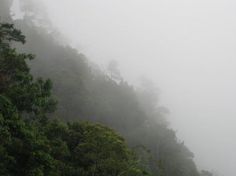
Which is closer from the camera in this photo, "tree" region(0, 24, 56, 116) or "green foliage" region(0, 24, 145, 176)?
"green foliage" region(0, 24, 145, 176)

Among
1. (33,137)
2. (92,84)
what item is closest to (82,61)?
(92,84)

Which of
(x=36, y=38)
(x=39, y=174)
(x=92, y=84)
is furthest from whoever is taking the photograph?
(x=36, y=38)

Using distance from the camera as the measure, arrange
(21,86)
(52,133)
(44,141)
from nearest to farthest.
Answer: (44,141) < (21,86) < (52,133)

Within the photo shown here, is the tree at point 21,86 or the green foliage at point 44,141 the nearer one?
the green foliage at point 44,141

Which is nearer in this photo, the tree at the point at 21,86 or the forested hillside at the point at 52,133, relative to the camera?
the forested hillside at the point at 52,133

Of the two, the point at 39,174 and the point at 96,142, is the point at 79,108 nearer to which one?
the point at 96,142

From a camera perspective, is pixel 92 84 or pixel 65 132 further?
pixel 92 84

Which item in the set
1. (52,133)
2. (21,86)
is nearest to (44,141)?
(21,86)

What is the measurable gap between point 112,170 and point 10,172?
721cm

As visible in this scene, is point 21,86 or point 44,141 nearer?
point 44,141

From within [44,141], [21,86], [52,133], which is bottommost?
[44,141]

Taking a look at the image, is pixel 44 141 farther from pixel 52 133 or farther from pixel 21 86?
pixel 52 133

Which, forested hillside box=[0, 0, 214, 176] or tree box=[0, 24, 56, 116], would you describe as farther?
tree box=[0, 24, 56, 116]

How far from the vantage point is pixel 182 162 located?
218 ft
